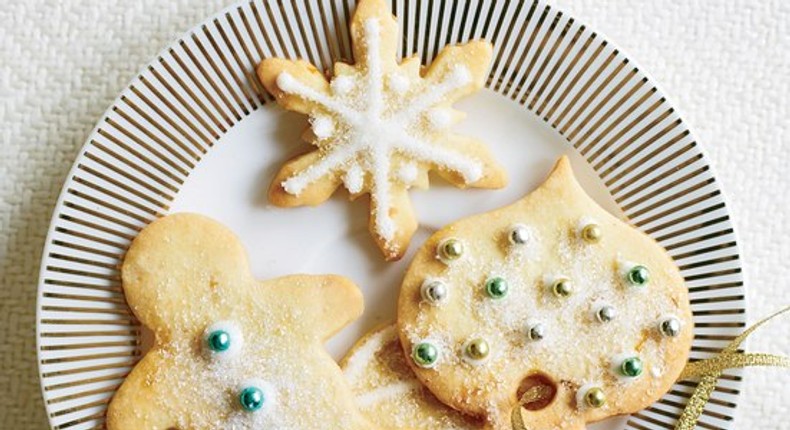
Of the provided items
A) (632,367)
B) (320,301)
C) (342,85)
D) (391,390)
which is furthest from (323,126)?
(632,367)

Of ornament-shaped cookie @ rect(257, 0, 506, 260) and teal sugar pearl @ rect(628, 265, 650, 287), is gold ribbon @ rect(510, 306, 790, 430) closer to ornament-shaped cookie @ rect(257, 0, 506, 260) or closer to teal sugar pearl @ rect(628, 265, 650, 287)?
teal sugar pearl @ rect(628, 265, 650, 287)

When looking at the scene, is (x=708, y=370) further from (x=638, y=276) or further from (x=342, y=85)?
A: (x=342, y=85)

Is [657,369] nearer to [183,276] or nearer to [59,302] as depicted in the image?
[183,276]

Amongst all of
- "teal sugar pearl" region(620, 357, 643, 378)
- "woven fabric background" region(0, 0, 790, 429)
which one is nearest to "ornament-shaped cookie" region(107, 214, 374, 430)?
"woven fabric background" region(0, 0, 790, 429)

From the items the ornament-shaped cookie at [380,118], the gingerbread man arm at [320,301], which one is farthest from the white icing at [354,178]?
the gingerbread man arm at [320,301]

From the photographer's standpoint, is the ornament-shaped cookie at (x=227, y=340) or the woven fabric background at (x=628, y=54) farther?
the woven fabric background at (x=628, y=54)

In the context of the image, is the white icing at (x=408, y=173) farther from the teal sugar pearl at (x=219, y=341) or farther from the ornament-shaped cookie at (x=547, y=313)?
the teal sugar pearl at (x=219, y=341)
